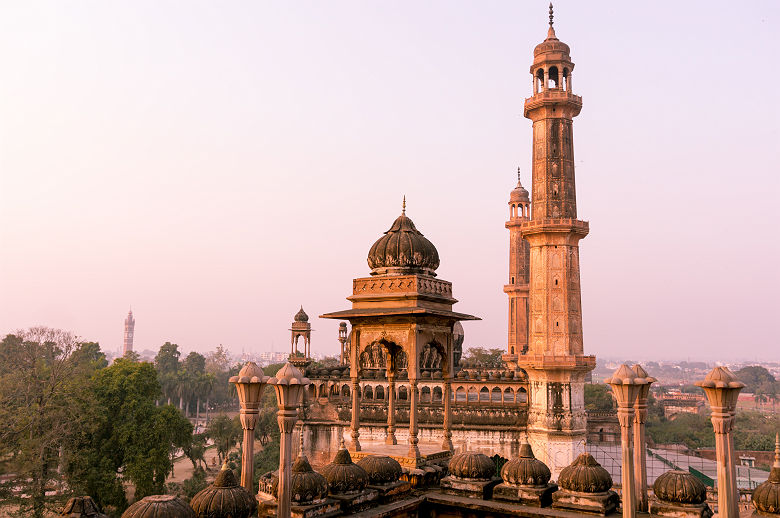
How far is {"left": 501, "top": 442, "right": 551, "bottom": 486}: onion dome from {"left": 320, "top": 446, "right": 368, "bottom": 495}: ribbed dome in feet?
7.93

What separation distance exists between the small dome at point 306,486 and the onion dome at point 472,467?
2823 mm

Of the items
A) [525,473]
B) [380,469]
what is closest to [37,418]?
[380,469]

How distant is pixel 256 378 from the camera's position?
7773mm

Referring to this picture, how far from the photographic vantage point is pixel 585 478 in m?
9.66

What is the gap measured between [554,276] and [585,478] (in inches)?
813

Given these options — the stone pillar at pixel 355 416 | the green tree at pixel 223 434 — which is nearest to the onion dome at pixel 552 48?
the stone pillar at pixel 355 416

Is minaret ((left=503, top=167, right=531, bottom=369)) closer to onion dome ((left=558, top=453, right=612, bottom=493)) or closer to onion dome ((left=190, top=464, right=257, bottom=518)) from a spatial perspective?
onion dome ((left=558, top=453, right=612, bottom=493))

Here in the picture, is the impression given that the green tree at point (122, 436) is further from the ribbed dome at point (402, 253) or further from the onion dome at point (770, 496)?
the onion dome at point (770, 496)

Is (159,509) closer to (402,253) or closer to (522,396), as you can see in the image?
(402,253)

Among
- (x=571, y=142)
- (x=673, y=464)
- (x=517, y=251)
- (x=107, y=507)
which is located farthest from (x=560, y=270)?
(x=107, y=507)

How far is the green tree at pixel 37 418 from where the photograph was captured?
23.7 meters

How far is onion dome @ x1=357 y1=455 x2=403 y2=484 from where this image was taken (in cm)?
1045

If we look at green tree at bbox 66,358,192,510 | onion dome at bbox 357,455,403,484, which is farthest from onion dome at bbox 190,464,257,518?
green tree at bbox 66,358,192,510

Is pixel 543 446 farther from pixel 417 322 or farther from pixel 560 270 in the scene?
pixel 417 322
